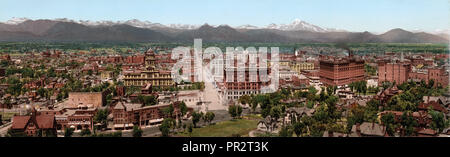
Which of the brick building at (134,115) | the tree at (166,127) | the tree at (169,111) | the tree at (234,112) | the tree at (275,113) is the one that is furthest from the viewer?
the tree at (234,112)

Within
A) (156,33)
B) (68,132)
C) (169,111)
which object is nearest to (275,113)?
(169,111)

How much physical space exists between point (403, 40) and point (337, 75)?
8.38 m

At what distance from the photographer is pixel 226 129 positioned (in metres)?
8.02

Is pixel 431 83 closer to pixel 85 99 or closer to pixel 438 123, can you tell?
pixel 438 123

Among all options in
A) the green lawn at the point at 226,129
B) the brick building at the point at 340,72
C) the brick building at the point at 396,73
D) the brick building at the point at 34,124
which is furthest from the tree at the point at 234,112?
the brick building at the point at 396,73

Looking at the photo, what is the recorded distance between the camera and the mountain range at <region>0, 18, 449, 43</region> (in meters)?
20.2

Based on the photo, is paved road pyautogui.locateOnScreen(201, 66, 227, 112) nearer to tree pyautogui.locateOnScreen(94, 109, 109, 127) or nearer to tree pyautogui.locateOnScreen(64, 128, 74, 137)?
tree pyautogui.locateOnScreen(94, 109, 109, 127)

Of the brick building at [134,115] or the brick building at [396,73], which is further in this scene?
the brick building at [396,73]

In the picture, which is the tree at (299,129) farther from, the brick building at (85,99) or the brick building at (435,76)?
the brick building at (435,76)

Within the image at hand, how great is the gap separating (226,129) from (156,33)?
100 feet

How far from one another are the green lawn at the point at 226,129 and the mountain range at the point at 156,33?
9.73m

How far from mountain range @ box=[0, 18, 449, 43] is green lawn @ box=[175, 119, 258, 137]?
9728 millimetres

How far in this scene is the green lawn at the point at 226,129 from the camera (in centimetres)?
759
